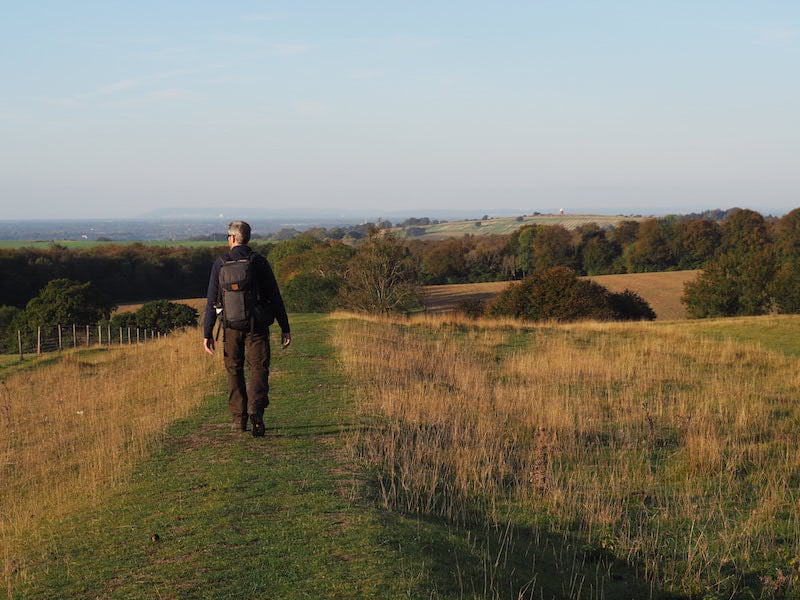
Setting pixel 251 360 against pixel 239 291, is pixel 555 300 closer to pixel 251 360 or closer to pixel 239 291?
pixel 251 360

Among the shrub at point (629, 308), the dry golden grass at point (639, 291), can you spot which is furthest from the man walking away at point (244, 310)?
the dry golden grass at point (639, 291)

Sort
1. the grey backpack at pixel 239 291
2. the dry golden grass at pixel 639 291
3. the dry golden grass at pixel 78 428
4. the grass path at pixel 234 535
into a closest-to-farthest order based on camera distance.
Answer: the grass path at pixel 234 535
the dry golden grass at pixel 78 428
the grey backpack at pixel 239 291
the dry golden grass at pixel 639 291

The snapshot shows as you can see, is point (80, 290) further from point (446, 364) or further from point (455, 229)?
point (455, 229)

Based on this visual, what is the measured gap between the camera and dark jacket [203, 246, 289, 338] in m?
8.96

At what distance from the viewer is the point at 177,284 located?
4063 inches

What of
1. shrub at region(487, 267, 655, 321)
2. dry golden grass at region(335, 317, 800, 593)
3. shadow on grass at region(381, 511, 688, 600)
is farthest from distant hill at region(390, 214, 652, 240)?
shadow on grass at region(381, 511, 688, 600)

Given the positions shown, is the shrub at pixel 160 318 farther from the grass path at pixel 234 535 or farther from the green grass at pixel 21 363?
the grass path at pixel 234 535

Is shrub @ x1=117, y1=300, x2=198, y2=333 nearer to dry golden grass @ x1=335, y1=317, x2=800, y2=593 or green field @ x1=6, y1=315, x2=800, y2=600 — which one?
dry golden grass @ x1=335, y1=317, x2=800, y2=593

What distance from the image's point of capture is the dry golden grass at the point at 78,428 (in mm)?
8031

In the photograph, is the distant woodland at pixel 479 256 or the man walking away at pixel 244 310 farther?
the distant woodland at pixel 479 256

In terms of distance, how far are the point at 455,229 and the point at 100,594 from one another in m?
186

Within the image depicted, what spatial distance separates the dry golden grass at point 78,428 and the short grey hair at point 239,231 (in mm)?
2766

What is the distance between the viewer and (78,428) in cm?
1267

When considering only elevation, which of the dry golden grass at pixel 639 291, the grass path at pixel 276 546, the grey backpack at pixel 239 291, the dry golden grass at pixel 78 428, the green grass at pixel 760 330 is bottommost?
the dry golden grass at pixel 639 291
